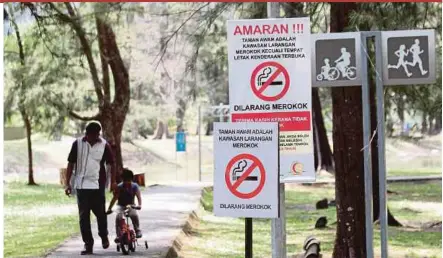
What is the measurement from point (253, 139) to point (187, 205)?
1460cm

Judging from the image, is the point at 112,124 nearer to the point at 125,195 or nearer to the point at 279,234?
the point at 125,195

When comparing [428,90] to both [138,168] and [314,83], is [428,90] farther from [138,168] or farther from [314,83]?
[138,168]

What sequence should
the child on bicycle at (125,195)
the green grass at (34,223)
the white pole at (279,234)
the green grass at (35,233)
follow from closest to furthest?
the white pole at (279,234) < the child on bicycle at (125,195) < the green grass at (35,233) < the green grass at (34,223)

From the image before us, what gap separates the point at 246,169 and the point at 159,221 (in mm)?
10131

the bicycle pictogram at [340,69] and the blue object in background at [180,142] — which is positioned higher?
the bicycle pictogram at [340,69]

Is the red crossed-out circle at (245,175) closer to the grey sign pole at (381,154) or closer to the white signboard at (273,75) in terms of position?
the white signboard at (273,75)

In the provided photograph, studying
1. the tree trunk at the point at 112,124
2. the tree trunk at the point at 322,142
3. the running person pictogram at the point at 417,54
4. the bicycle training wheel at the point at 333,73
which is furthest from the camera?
the tree trunk at the point at 322,142

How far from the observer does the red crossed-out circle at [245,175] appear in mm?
7574

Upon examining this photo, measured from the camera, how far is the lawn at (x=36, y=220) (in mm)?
14758

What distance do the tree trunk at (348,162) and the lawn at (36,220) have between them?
418 cm

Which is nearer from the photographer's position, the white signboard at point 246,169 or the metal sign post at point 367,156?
the white signboard at point 246,169

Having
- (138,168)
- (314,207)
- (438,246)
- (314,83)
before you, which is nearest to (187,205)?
(314,207)

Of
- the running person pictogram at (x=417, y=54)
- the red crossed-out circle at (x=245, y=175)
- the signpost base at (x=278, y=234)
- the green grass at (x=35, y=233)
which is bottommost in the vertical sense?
the green grass at (x=35, y=233)

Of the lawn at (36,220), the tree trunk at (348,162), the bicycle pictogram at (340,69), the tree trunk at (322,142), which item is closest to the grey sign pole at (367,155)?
the bicycle pictogram at (340,69)
